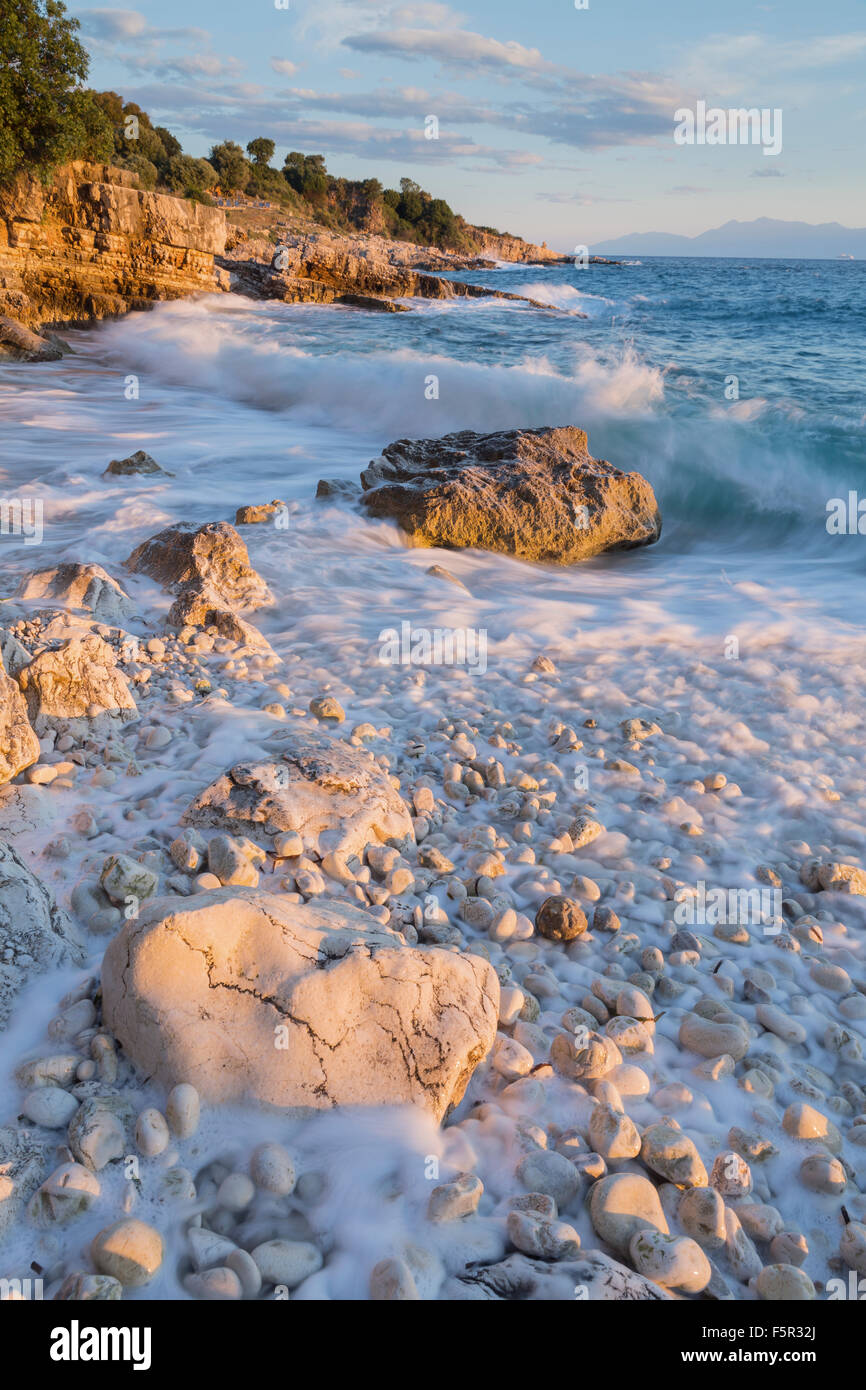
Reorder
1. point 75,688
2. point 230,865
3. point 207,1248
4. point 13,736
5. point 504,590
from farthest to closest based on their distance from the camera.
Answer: point 504,590
point 75,688
point 13,736
point 230,865
point 207,1248

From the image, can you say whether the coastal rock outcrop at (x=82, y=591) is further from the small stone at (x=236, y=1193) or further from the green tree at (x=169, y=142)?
the green tree at (x=169, y=142)

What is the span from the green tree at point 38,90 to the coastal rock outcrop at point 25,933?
21.0m

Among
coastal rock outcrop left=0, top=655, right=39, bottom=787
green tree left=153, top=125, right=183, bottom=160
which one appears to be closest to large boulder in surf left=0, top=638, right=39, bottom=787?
coastal rock outcrop left=0, top=655, right=39, bottom=787

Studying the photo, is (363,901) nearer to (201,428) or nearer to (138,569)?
(138,569)

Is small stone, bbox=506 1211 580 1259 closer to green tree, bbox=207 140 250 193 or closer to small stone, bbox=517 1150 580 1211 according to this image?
small stone, bbox=517 1150 580 1211

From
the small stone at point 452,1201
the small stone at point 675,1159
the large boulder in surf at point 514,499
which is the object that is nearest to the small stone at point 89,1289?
the small stone at point 452,1201

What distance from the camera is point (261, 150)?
194 feet

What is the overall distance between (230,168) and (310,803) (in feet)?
203

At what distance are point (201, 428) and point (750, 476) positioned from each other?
7.64 meters

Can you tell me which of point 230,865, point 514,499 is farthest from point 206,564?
point 230,865

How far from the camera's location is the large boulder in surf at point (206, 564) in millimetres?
5473

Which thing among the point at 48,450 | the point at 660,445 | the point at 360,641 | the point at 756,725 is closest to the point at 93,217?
the point at 48,450

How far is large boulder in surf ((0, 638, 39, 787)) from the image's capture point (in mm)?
2879

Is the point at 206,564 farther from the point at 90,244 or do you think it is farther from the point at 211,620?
the point at 90,244
